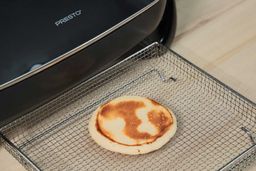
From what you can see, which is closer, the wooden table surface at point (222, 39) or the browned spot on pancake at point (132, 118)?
the browned spot on pancake at point (132, 118)

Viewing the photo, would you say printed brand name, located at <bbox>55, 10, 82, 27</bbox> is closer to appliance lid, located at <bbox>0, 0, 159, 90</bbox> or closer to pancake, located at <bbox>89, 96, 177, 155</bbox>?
appliance lid, located at <bbox>0, 0, 159, 90</bbox>

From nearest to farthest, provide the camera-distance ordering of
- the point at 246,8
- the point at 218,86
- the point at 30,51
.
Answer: the point at 30,51, the point at 218,86, the point at 246,8

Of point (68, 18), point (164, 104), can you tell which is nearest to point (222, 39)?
point (164, 104)

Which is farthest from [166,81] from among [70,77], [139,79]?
[70,77]

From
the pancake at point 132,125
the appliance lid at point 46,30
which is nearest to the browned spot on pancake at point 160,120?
the pancake at point 132,125

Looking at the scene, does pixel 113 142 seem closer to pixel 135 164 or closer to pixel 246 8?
pixel 135 164

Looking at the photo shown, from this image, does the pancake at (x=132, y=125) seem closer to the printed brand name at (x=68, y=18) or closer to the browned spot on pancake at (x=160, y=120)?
the browned spot on pancake at (x=160, y=120)
